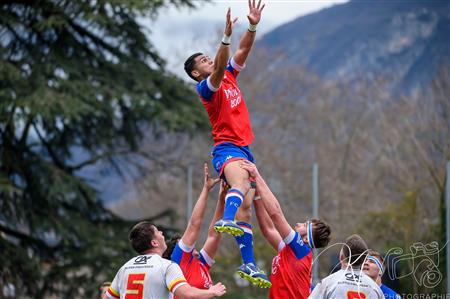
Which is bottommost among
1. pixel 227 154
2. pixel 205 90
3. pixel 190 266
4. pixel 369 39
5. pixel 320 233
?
pixel 190 266

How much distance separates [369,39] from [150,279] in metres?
86.7

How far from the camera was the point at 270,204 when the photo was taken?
29.3ft

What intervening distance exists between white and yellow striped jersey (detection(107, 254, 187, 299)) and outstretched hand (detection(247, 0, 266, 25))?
2.34 metres

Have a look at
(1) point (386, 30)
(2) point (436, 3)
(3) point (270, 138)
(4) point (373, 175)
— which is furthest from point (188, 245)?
(1) point (386, 30)

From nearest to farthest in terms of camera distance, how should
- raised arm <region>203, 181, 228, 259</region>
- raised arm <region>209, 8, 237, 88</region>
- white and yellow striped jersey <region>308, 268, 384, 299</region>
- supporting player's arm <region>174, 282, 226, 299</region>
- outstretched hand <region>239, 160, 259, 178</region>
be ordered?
white and yellow striped jersey <region>308, 268, 384, 299</region> → supporting player's arm <region>174, 282, 226, 299</region> → raised arm <region>209, 8, 237, 88</region> → outstretched hand <region>239, 160, 259, 178</region> → raised arm <region>203, 181, 228, 259</region>

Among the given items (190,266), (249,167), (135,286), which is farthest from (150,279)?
(249,167)

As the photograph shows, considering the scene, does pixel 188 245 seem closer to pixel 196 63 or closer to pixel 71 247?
pixel 196 63

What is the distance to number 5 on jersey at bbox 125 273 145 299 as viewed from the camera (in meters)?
7.87

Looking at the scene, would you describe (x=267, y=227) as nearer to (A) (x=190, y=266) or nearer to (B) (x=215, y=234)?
(B) (x=215, y=234)

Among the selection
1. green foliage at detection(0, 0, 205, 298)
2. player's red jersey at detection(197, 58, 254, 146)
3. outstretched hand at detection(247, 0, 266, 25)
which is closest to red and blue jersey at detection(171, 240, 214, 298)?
player's red jersey at detection(197, 58, 254, 146)

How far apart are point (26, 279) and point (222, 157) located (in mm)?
14905

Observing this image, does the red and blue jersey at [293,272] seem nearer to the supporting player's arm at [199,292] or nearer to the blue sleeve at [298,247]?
the blue sleeve at [298,247]

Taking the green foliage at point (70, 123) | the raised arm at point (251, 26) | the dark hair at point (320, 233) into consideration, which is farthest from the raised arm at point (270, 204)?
the green foliage at point (70, 123)

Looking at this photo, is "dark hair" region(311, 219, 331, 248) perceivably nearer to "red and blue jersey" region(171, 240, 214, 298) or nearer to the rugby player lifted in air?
the rugby player lifted in air
